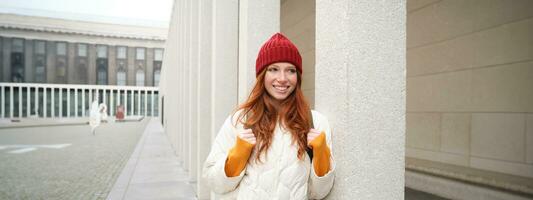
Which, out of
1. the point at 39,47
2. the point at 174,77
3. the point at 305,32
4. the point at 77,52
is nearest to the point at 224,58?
the point at 305,32

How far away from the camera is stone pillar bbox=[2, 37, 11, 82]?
50.8 metres

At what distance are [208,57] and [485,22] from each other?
4763 mm

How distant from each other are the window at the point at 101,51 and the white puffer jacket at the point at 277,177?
202ft

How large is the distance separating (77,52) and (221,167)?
6219cm

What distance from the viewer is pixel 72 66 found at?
54.1m

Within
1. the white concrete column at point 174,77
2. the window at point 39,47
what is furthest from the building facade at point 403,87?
the window at point 39,47

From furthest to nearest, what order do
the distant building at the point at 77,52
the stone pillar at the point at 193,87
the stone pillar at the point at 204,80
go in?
the distant building at the point at 77,52 → the stone pillar at the point at 193,87 → the stone pillar at the point at 204,80

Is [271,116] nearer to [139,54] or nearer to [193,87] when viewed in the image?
[193,87]

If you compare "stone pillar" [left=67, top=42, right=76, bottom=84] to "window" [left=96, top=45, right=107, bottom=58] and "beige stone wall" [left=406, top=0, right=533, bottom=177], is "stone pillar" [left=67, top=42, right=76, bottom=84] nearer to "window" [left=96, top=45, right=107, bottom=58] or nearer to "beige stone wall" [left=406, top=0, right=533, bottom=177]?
"window" [left=96, top=45, right=107, bottom=58]

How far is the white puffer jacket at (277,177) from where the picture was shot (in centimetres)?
195

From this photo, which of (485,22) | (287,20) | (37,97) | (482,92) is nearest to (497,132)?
(482,92)

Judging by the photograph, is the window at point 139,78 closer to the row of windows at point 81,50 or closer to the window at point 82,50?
the row of windows at point 81,50

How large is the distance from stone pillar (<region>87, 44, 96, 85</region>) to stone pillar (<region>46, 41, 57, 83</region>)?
197 inches

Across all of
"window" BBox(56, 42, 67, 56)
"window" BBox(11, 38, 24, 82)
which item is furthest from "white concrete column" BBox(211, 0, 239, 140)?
"window" BBox(11, 38, 24, 82)
